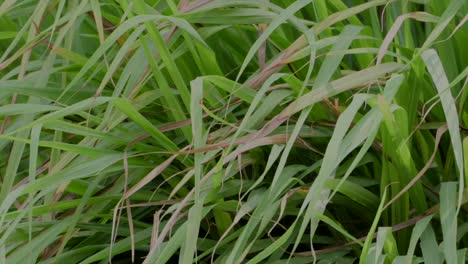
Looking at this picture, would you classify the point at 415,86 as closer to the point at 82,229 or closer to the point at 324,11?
the point at 324,11

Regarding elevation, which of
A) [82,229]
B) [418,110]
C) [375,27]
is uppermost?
[375,27]

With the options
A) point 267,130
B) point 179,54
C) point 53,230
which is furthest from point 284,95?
point 53,230

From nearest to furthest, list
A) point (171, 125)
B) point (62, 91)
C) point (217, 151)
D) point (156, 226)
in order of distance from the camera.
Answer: point (156, 226) < point (217, 151) < point (171, 125) < point (62, 91)

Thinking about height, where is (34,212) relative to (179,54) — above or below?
below

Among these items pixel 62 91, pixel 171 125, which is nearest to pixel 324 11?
pixel 171 125

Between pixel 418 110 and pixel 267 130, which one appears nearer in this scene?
pixel 267 130

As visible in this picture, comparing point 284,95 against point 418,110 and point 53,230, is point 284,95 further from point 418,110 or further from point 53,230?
point 53,230


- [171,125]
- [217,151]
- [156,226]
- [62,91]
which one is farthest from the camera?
[62,91]
